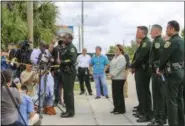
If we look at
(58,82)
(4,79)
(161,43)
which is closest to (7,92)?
(4,79)

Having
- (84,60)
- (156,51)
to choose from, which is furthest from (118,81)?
(84,60)

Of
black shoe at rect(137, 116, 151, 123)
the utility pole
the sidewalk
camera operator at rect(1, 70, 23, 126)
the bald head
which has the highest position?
the utility pole

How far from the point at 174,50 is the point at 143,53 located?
1573mm

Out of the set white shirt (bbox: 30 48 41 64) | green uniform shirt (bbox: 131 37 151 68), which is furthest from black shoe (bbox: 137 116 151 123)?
white shirt (bbox: 30 48 41 64)

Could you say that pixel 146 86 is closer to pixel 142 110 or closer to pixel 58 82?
pixel 142 110

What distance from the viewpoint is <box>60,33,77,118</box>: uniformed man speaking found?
915 centimetres

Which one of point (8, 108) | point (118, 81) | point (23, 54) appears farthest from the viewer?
point (23, 54)

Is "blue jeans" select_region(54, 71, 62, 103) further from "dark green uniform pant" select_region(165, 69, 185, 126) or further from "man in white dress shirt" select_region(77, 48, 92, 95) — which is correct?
"dark green uniform pant" select_region(165, 69, 185, 126)

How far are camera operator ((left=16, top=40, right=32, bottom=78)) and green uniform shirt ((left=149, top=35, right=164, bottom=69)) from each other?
4.57 m

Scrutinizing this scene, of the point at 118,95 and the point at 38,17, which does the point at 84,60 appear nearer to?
the point at 118,95

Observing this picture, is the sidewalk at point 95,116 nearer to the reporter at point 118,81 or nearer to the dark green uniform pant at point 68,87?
the reporter at point 118,81

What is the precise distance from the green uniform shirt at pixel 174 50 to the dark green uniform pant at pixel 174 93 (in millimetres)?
203

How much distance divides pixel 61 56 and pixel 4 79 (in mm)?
3498

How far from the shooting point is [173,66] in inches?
270
